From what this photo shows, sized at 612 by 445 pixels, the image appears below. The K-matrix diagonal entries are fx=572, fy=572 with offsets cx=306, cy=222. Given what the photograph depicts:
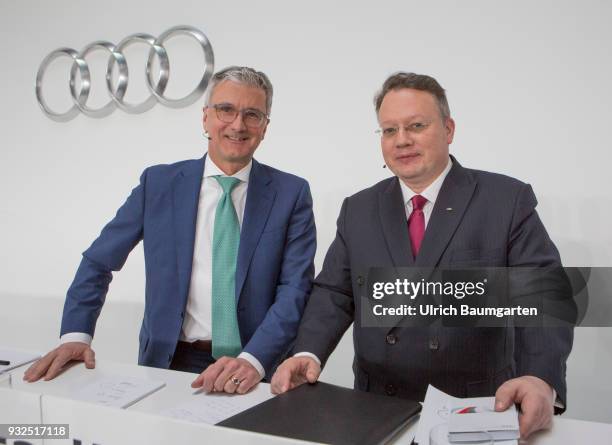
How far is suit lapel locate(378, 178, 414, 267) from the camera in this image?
5.56 feet

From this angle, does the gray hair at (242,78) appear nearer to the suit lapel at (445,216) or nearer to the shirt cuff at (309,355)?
the suit lapel at (445,216)

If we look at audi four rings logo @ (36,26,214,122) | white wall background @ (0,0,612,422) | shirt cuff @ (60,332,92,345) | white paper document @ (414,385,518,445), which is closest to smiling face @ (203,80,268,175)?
shirt cuff @ (60,332,92,345)

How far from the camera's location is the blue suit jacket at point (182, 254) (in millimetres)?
1874

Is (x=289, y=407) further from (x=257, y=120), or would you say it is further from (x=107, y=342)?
(x=107, y=342)

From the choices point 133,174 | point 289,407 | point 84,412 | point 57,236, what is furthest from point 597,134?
point 57,236

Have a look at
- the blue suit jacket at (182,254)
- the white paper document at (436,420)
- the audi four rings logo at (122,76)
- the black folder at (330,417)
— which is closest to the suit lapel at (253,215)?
the blue suit jacket at (182,254)

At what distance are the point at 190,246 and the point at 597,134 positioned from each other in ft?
6.17

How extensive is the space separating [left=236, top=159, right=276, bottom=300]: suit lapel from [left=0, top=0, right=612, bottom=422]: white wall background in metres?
1.11

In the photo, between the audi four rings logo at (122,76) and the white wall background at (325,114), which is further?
the audi four rings logo at (122,76)

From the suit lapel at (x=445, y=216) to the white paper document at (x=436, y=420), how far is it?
0.49 metres

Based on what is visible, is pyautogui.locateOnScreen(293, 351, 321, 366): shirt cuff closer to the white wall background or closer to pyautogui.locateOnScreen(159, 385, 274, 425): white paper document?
pyautogui.locateOnScreen(159, 385, 274, 425): white paper document

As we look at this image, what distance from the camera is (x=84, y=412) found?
106 cm

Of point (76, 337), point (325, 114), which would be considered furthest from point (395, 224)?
point (325, 114)

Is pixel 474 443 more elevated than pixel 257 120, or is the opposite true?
pixel 257 120
